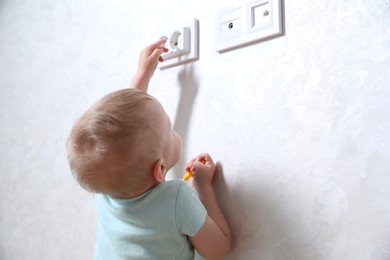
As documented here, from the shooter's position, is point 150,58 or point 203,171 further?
point 150,58

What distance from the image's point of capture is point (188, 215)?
0.58m

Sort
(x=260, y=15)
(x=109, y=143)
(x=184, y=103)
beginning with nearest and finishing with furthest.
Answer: (x=109, y=143), (x=260, y=15), (x=184, y=103)

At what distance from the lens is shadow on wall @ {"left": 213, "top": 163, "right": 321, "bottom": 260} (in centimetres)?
57

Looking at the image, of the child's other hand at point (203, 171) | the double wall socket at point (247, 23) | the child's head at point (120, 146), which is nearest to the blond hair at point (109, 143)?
the child's head at point (120, 146)

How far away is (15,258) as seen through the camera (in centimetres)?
119

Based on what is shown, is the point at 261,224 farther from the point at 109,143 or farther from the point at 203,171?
the point at 109,143

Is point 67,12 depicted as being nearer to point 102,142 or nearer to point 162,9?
point 162,9

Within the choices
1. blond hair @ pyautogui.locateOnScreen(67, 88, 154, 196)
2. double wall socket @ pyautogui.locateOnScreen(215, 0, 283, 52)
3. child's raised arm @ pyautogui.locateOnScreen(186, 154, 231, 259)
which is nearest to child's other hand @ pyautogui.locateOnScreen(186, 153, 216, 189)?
child's raised arm @ pyautogui.locateOnScreen(186, 154, 231, 259)

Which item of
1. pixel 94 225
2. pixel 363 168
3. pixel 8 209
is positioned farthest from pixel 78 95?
pixel 363 168

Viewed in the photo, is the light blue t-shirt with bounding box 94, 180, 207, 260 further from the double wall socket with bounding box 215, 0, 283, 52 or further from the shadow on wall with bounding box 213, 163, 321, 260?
the double wall socket with bounding box 215, 0, 283, 52

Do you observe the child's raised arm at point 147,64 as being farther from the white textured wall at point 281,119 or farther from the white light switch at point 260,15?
the white light switch at point 260,15

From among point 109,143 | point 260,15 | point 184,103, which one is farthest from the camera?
point 184,103

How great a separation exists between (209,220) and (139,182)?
14 centimetres

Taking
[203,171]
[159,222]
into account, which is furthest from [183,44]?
[159,222]
